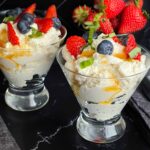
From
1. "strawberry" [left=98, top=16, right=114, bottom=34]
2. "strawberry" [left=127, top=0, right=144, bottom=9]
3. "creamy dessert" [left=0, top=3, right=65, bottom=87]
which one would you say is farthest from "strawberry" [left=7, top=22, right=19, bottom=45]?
"strawberry" [left=127, top=0, right=144, bottom=9]

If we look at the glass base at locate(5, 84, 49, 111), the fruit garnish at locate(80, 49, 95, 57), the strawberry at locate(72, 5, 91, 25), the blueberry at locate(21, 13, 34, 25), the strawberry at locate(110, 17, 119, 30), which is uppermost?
the blueberry at locate(21, 13, 34, 25)

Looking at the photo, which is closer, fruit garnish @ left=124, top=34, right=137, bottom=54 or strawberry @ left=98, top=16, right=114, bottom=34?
fruit garnish @ left=124, top=34, right=137, bottom=54

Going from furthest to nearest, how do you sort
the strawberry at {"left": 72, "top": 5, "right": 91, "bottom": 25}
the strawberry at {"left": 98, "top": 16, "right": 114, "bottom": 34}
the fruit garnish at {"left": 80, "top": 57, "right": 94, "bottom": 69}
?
the strawberry at {"left": 72, "top": 5, "right": 91, "bottom": 25} → the strawberry at {"left": 98, "top": 16, "right": 114, "bottom": 34} → the fruit garnish at {"left": 80, "top": 57, "right": 94, "bottom": 69}

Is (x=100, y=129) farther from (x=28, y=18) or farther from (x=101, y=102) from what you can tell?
(x=28, y=18)

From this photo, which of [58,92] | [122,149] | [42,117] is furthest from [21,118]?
[122,149]

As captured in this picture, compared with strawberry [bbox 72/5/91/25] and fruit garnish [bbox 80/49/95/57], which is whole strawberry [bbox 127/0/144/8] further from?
fruit garnish [bbox 80/49/95/57]

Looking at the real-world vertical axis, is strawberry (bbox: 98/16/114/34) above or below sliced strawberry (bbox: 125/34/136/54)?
below

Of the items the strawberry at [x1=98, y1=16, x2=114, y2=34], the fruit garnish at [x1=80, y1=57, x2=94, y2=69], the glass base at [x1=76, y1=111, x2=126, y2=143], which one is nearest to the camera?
the fruit garnish at [x1=80, y1=57, x2=94, y2=69]
